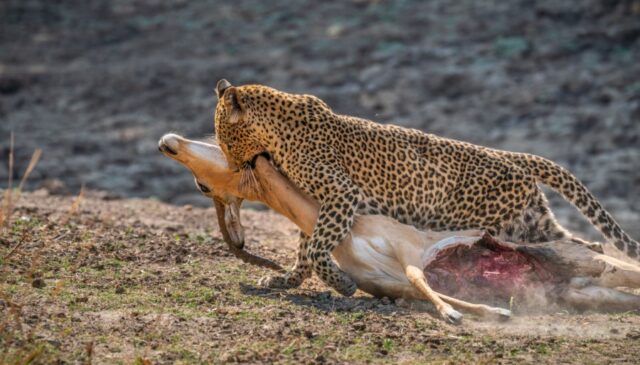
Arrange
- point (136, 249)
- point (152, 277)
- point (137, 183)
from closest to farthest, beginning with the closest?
point (152, 277)
point (136, 249)
point (137, 183)

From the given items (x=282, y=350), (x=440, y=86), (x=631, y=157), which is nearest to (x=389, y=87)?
(x=440, y=86)

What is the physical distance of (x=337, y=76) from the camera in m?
19.5

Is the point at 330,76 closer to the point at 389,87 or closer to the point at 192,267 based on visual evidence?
the point at 389,87

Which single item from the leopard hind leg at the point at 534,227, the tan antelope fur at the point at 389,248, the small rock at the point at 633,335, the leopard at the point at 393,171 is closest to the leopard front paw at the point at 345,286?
the tan antelope fur at the point at 389,248

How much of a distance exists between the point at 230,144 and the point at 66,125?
971 cm

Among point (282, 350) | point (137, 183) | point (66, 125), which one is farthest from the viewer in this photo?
point (66, 125)

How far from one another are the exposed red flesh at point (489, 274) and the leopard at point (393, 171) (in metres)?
0.60

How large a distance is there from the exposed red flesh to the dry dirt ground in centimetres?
31

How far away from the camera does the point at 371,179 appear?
30.7ft

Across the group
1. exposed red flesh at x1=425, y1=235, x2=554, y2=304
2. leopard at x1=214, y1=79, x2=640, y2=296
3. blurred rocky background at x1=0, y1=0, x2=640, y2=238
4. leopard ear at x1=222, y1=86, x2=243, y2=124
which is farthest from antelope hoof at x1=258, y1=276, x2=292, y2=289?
blurred rocky background at x1=0, y1=0, x2=640, y2=238

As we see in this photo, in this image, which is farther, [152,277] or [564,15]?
[564,15]

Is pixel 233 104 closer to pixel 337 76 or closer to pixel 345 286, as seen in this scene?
pixel 345 286

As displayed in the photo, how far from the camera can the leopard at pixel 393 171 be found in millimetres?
9234

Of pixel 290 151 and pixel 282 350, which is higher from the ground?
pixel 290 151
